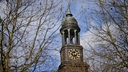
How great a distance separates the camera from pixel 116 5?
12.6 meters

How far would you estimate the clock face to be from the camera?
42562 millimetres

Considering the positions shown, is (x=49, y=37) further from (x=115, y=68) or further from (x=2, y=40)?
(x=115, y=68)

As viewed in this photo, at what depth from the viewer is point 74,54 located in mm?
42875

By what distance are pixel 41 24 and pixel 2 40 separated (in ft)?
5.23

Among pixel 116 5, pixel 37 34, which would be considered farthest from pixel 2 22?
pixel 116 5

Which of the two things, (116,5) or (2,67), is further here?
(116,5)

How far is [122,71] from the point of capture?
12.7 meters

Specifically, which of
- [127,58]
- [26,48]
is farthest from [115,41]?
[26,48]

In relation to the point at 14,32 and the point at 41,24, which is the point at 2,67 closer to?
the point at 14,32

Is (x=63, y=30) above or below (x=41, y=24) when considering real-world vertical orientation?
below

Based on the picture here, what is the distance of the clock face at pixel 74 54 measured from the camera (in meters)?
42.6

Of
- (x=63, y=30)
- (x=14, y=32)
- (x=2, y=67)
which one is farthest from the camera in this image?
(x=63, y=30)

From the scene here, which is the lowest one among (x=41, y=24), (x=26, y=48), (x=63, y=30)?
(x=63, y=30)

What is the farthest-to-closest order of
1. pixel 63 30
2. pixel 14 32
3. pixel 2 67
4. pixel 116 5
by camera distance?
pixel 63 30, pixel 116 5, pixel 14 32, pixel 2 67
